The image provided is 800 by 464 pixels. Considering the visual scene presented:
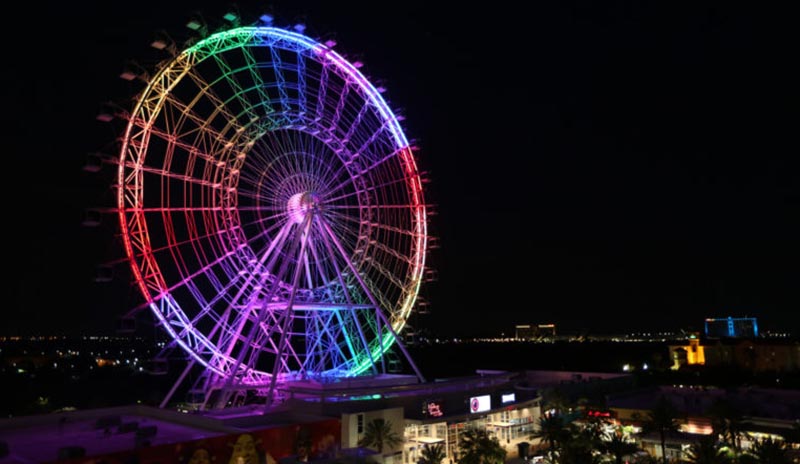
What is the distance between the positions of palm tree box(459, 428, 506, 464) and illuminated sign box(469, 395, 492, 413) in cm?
419

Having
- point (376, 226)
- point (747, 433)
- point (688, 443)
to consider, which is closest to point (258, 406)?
point (376, 226)

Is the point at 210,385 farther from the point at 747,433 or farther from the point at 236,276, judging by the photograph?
the point at 747,433

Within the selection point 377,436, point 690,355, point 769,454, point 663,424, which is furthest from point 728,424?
point 690,355

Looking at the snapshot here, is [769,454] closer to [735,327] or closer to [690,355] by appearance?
[690,355]

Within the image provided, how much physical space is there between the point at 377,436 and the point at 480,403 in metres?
10.4

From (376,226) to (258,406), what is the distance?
600 inches

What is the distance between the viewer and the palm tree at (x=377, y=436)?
105 ft

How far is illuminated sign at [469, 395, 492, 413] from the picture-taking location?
39.9 meters

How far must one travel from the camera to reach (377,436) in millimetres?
32250

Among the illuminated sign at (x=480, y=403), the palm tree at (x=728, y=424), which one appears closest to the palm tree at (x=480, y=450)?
the illuminated sign at (x=480, y=403)

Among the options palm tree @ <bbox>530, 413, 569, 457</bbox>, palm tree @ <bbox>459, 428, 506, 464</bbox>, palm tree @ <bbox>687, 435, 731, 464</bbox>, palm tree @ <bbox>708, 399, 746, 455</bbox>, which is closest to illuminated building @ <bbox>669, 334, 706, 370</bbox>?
palm tree @ <bbox>708, 399, 746, 455</bbox>

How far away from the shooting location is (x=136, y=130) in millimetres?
33531

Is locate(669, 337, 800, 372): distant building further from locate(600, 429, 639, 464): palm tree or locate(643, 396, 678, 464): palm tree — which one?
locate(600, 429, 639, 464): palm tree

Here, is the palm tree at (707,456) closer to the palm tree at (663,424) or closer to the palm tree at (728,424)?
the palm tree at (663,424)
